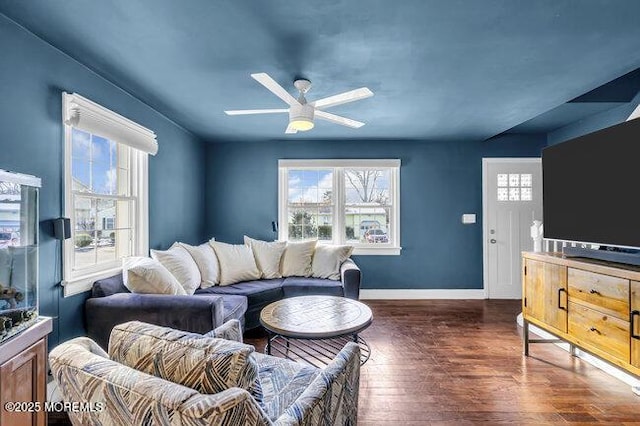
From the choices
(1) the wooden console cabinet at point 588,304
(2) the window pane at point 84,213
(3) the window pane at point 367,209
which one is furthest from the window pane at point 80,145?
(1) the wooden console cabinet at point 588,304

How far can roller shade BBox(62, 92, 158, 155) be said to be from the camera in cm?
216

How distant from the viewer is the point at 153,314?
2.27 metres

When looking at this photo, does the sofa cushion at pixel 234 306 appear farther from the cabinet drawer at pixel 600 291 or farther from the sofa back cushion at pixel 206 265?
the cabinet drawer at pixel 600 291

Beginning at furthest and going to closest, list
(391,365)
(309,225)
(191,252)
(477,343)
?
(309,225) → (191,252) → (477,343) → (391,365)

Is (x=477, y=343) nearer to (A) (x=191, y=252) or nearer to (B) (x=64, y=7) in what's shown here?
(A) (x=191, y=252)

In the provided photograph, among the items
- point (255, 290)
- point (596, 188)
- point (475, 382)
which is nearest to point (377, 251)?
point (255, 290)

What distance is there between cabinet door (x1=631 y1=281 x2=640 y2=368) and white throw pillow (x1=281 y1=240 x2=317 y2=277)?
285 cm

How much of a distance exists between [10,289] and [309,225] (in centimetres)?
359

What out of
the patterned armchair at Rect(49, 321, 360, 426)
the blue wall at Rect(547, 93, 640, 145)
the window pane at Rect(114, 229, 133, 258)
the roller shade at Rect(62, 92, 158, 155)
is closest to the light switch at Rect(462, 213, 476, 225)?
the blue wall at Rect(547, 93, 640, 145)

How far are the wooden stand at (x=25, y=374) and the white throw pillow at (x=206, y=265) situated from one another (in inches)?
70.7

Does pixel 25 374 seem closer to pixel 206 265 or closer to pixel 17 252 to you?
pixel 17 252

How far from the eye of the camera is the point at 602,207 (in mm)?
2268

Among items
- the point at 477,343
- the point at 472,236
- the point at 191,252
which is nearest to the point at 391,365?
the point at 477,343

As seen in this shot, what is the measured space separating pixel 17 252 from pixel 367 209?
394cm
